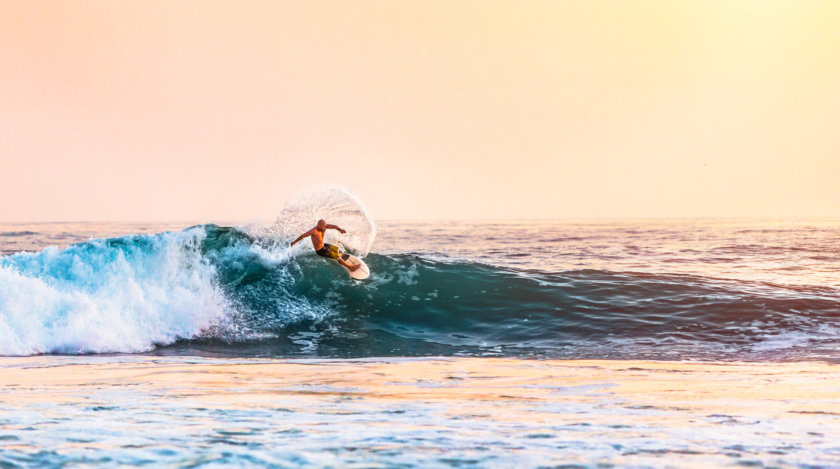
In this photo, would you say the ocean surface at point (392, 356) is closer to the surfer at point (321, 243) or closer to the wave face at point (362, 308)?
the wave face at point (362, 308)

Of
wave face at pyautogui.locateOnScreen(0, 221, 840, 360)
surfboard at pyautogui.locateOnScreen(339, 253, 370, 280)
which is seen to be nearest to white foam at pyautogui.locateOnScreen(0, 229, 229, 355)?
wave face at pyautogui.locateOnScreen(0, 221, 840, 360)

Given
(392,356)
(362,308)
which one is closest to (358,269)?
(362,308)

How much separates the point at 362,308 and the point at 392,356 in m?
4.28

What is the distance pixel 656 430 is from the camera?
5.32 m

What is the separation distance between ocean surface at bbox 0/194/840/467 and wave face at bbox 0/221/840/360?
0.06 meters

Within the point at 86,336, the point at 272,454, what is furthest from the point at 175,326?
the point at 272,454

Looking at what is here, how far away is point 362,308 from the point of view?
15047mm

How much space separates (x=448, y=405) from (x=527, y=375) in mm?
2283

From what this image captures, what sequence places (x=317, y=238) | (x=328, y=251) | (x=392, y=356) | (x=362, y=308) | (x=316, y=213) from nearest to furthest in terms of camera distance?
(x=392, y=356) → (x=317, y=238) → (x=328, y=251) → (x=362, y=308) → (x=316, y=213)

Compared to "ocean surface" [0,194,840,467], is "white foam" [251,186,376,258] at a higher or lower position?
higher

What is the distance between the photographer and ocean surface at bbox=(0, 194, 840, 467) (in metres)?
4.93

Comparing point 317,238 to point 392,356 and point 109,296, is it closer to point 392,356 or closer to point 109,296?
point 109,296

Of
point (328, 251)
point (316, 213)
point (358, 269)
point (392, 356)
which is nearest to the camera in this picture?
point (392, 356)

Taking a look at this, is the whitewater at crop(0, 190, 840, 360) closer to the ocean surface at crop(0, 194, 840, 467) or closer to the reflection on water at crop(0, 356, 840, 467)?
the ocean surface at crop(0, 194, 840, 467)
